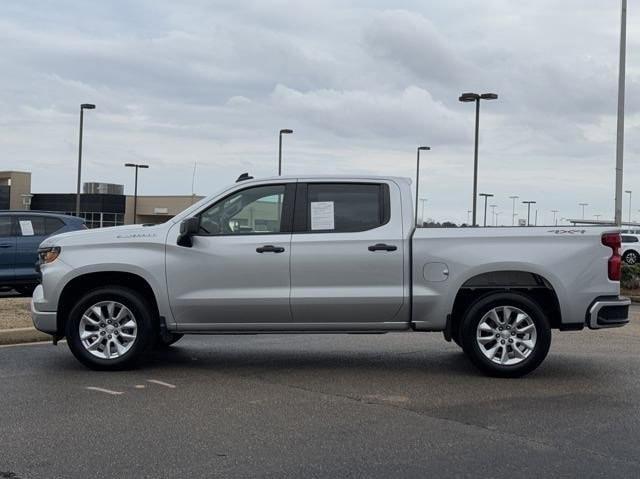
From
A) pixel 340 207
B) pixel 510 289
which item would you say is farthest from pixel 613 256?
pixel 340 207

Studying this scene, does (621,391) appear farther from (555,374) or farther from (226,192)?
(226,192)

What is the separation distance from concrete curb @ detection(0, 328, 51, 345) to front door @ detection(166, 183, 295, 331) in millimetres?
3053

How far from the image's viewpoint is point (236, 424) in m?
5.88

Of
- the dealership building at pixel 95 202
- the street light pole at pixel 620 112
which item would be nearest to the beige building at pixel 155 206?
the dealership building at pixel 95 202

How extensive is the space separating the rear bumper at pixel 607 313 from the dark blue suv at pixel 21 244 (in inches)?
414

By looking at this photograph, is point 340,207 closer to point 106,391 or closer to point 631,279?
point 106,391

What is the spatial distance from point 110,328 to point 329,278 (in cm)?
228

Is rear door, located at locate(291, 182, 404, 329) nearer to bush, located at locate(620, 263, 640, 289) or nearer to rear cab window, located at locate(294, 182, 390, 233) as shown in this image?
rear cab window, located at locate(294, 182, 390, 233)

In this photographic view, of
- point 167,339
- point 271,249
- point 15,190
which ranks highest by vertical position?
point 15,190

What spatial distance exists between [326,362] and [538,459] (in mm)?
3787

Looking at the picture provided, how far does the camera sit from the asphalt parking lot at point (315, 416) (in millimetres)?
4953

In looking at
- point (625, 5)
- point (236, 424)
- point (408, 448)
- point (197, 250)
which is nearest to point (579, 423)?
point (408, 448)

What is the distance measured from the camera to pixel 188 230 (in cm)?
763

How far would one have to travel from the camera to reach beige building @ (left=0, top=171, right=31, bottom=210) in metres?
62.6
